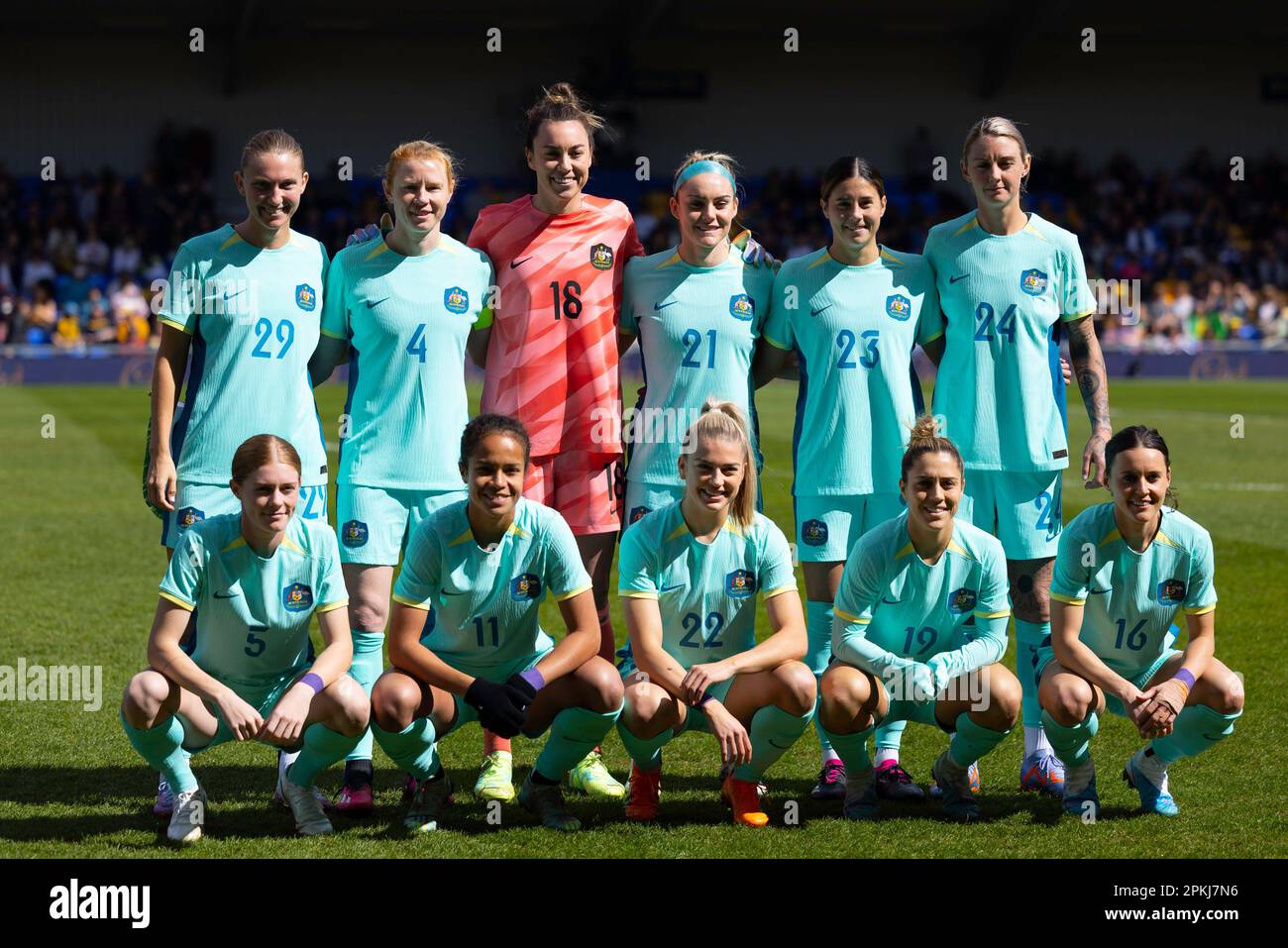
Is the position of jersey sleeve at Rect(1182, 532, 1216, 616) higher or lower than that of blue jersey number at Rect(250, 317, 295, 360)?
lower

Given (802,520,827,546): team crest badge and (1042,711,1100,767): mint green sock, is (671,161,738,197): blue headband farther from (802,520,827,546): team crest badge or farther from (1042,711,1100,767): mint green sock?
(1042,711,1100,767): mint green sock

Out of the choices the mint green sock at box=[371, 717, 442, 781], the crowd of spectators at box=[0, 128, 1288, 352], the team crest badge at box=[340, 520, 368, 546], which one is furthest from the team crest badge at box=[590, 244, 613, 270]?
the crowd of spectators at box=[0, 128, 1288, 352]

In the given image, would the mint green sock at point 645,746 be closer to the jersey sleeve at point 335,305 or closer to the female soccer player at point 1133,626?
the female soccer player at point 1133,626

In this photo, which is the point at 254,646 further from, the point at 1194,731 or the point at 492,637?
the point at 1194,731

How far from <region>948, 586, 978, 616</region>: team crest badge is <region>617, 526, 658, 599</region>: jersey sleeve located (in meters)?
0.88

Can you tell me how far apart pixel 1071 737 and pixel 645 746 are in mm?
1239

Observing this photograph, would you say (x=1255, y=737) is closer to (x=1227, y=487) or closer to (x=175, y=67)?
(x=1227, y=487)

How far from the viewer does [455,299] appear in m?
4.88

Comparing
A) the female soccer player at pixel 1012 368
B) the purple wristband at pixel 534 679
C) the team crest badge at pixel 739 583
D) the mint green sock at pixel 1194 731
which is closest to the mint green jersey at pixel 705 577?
the team crest badge at pixel 739 583

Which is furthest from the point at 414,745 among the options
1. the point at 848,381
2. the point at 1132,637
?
the point at 1132,637

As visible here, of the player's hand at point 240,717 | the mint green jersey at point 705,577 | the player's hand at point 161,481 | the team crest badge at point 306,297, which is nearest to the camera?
the player's hand at point 240,717

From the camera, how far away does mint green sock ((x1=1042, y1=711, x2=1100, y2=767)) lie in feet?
14.5

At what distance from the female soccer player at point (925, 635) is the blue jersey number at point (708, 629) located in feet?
1.11

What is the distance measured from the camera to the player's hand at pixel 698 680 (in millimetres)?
4289
